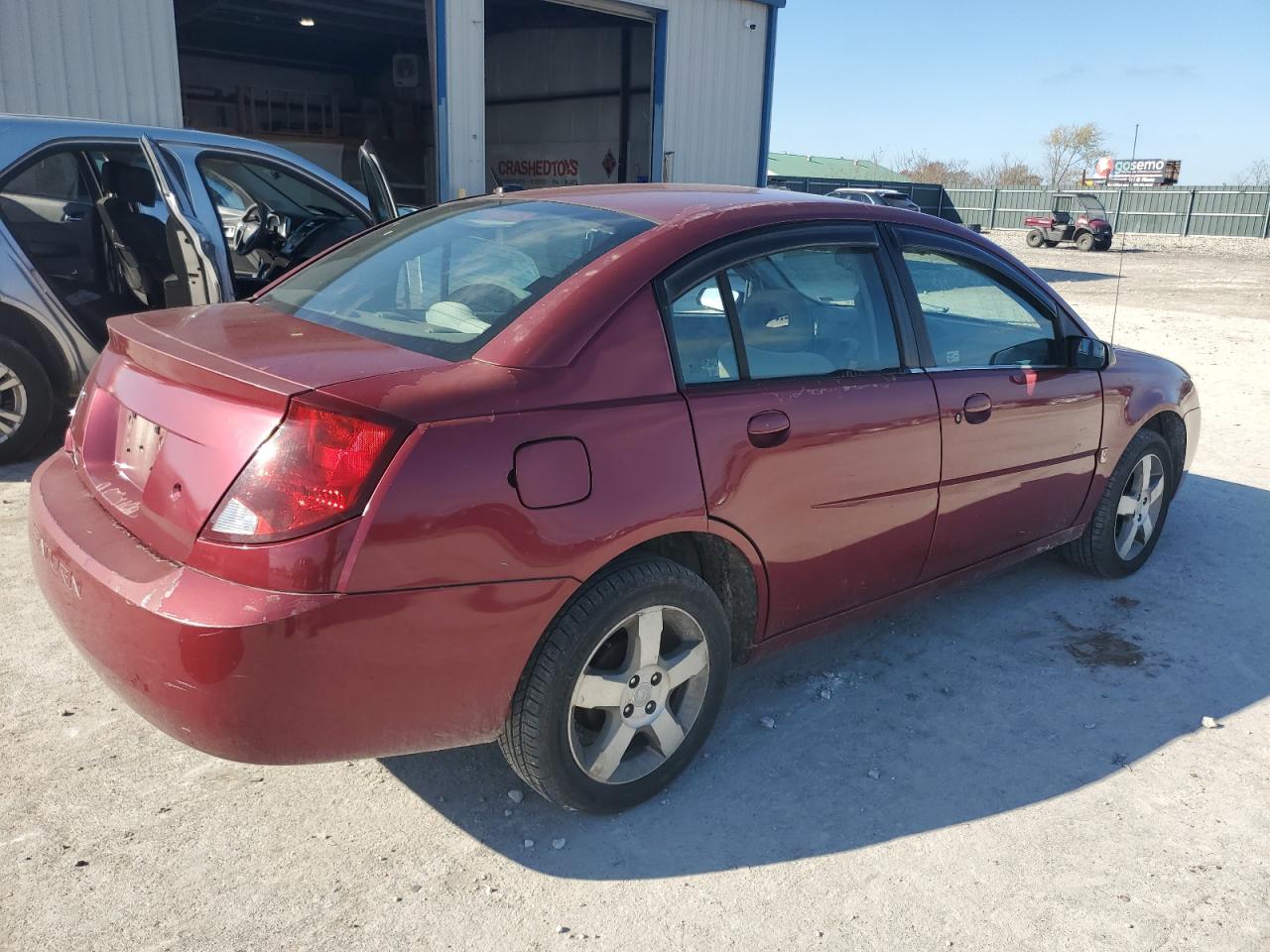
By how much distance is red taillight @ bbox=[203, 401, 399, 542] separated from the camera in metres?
2.07

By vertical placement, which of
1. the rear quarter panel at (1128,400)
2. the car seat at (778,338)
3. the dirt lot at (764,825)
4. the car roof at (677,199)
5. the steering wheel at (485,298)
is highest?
the car roof at (677,199)

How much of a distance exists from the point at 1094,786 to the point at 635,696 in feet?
4.65

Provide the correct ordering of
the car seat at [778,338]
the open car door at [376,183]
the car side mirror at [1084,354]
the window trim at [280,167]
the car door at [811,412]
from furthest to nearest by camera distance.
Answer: the window trim at [280,167] < the open car door at [376,183] < the car side mirror at [1084,354] < the car seat at [778,338] < the car door at [811,412]

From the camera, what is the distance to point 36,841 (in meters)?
2.47

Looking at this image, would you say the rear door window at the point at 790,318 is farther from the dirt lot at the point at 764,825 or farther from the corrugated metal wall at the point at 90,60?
the corrugated metal wall at the point at 90,60

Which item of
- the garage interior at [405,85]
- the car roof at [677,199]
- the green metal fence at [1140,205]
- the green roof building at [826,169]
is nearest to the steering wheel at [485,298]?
the car roof at [677,199]

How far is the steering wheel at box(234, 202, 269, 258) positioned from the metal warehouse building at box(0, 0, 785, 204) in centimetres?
385

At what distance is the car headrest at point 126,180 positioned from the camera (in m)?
5.68

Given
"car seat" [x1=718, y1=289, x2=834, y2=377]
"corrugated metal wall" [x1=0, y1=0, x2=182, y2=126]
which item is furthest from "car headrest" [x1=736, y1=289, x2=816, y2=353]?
"corrugated metal wall" [x1=0, y1=0, x2=182, y2=126]

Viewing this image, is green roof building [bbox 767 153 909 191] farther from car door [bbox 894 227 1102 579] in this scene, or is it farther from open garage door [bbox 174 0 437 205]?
car door [bbox 894 227 1102 579]

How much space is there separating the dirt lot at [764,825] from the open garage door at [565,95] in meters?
15.6

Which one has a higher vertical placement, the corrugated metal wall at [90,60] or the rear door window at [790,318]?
the corrugated metal wall at [90,60]

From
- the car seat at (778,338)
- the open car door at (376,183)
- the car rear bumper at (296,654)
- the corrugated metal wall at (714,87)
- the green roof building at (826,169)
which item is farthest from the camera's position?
the green roof building at (826,169)

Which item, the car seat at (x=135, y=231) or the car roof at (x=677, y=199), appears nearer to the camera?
the car roof at (x=677, y=199)
